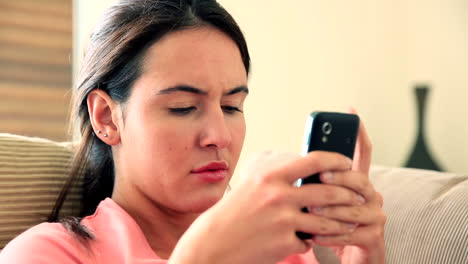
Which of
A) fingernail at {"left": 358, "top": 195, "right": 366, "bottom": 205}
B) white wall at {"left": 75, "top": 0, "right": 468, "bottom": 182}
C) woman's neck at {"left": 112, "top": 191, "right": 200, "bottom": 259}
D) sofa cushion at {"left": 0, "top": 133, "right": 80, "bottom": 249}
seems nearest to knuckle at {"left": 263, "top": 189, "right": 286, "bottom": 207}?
fingernail at {"left": 358, "top": 195, "right": 366, "bottom": 205}

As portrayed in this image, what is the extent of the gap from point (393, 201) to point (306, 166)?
505 mm

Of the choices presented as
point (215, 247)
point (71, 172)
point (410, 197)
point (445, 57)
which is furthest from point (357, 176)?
point (445, 57)

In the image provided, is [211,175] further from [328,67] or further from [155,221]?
[328,67]

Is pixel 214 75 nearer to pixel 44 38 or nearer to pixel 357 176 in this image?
pixel 357 176

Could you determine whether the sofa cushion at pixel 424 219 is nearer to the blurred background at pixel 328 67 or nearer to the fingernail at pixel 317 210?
the fingernail at pixel 317 210

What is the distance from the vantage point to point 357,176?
64 centimetres

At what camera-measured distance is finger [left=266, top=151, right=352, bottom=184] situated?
0.61 m

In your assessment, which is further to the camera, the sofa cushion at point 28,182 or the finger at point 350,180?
the sofa cushion at point 28,182

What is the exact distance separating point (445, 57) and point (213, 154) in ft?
6.40

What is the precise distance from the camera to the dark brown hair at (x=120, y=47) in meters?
0.98

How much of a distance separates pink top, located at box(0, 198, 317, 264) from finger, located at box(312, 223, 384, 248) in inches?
13.9

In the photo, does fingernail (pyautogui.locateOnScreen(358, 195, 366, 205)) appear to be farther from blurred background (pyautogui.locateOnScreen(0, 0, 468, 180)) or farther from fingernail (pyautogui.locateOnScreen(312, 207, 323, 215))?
blurred background (pyautogui.locateOnScreen(0, 0, 468, 180))

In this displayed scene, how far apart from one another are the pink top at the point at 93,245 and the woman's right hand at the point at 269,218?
30cm

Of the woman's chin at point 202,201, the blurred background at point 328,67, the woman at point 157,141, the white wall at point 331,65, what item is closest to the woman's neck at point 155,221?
the woman at point 157,141
